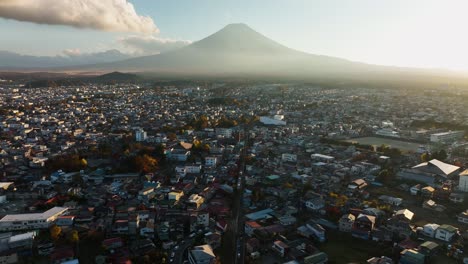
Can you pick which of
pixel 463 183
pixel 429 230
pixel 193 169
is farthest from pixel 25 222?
pixel 463 183

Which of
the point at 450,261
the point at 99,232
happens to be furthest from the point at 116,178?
the point at 450,261

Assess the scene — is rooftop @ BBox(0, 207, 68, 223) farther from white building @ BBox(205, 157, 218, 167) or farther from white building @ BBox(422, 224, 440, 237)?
white building @ BBox(422, 224, 440, 237)

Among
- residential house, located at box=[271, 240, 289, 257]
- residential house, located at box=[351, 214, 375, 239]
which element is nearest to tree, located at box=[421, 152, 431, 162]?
residential house, located at box=[351, 214, 375, 239]

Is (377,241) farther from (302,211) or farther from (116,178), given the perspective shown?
(116,178)

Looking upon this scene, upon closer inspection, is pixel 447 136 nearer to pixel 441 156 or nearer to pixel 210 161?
pixel 441 156

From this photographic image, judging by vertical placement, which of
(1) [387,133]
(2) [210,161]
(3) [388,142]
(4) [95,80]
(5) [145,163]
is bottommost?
(3) [388,142]

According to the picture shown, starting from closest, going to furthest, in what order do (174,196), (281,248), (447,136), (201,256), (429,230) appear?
(201,256), (281,248), (429,230), (174,196), (447,136)
